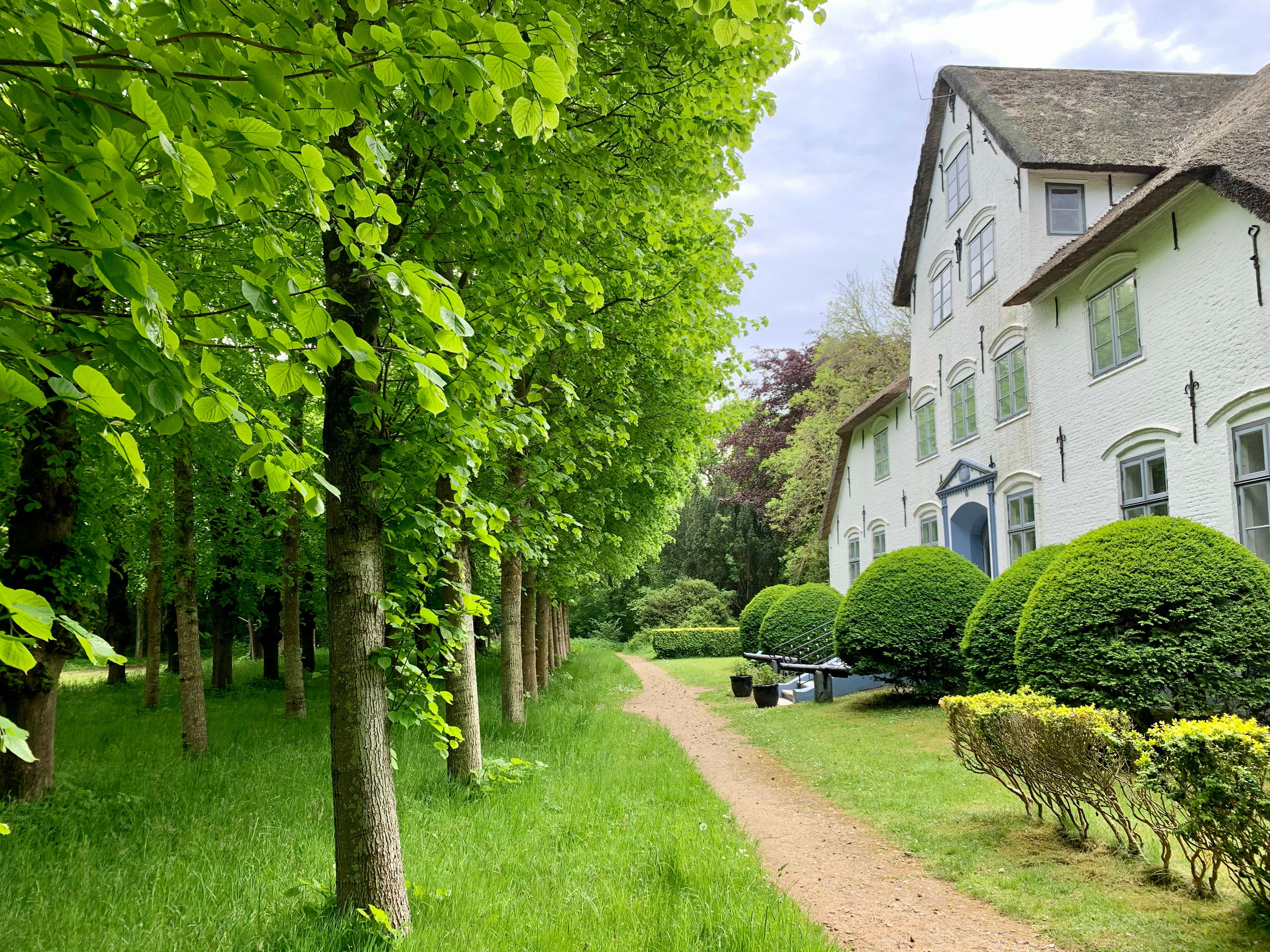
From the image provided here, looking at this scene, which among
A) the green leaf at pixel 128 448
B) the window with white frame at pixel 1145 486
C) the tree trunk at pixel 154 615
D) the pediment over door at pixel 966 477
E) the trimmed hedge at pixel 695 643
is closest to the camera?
the green leaf at pixel 128 448

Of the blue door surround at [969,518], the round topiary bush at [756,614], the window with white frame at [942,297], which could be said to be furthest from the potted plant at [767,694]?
the window with white frame at [942,297]

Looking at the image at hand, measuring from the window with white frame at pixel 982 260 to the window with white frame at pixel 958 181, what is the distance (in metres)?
1.17

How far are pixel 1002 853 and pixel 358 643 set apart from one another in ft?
18.6

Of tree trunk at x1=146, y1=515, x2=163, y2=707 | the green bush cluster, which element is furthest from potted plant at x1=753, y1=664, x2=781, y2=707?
tree trunk at x1=146, y1=515, x2=163, y2=707

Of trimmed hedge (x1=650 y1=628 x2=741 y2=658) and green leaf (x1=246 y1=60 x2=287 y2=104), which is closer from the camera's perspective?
green leaf (x1=246 y1=60 x2=287 y2=104)

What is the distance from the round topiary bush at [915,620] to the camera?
1395 cm

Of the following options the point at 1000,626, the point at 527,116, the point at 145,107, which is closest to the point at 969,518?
the point at 1000,626

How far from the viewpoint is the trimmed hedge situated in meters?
37.2

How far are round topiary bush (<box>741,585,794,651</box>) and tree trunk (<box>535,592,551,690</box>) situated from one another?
298 inches

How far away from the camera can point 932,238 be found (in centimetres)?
1970

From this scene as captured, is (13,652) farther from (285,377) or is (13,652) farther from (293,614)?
(293,614)

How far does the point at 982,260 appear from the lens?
16781mm

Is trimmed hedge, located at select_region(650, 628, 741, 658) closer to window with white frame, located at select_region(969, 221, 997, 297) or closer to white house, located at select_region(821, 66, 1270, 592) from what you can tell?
white house, located at select_region(821, 66, 1270, 592)

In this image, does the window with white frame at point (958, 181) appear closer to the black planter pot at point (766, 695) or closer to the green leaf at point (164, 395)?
the black planter pot at point (766, 695)
